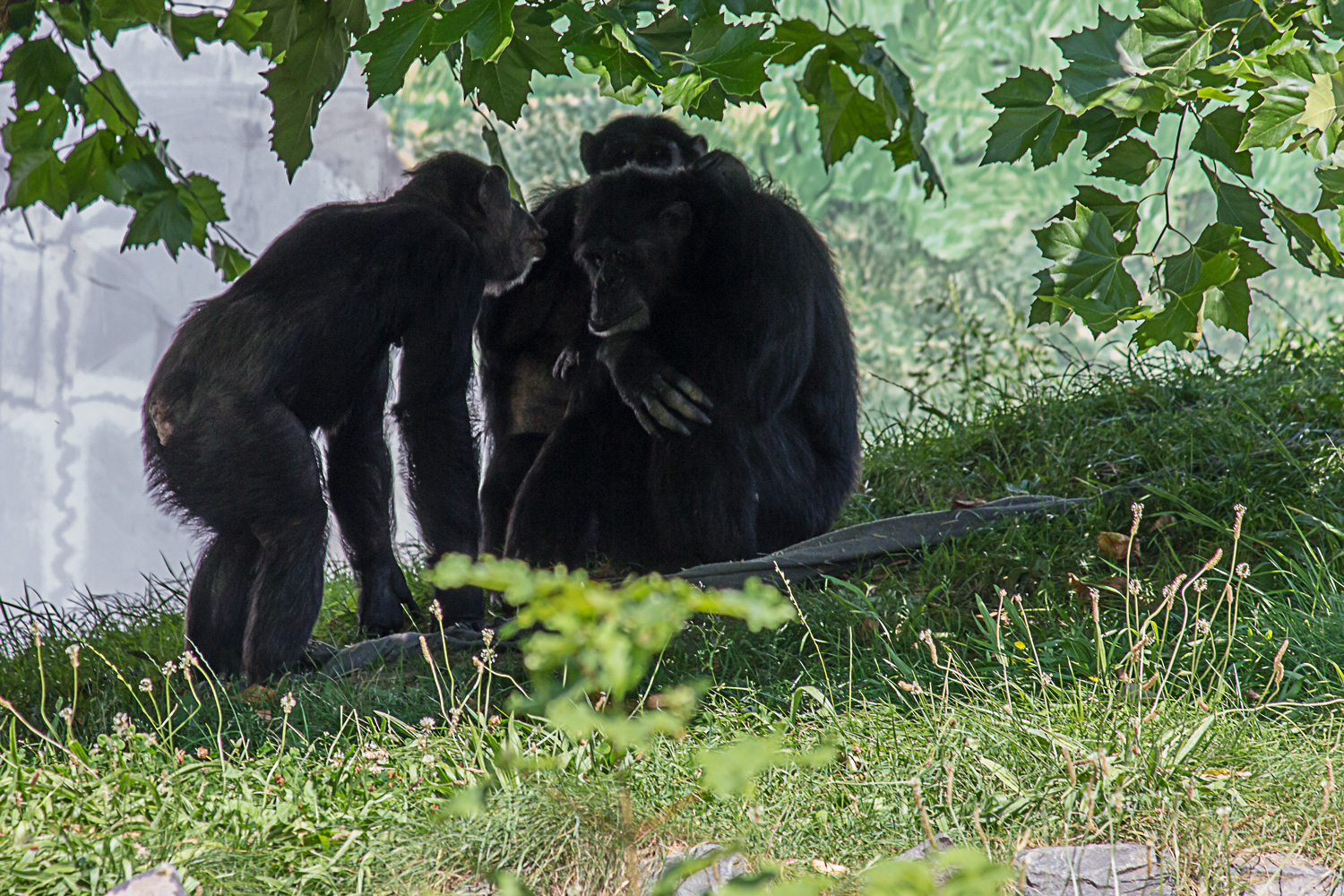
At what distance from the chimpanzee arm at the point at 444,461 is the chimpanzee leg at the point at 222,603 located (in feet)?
1.66

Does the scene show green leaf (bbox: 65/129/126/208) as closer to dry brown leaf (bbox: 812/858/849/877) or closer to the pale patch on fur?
the pale patch on fur

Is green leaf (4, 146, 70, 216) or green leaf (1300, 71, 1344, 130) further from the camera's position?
green leaf (4, 146, 70, 216)

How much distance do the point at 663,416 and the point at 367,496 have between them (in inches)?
36.8

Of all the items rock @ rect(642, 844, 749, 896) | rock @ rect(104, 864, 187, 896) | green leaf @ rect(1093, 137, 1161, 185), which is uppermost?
green leaf @ rect(1093, 137, 1161, 185)

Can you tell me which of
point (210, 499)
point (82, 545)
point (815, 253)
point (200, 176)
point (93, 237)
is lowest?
point (82, 545)

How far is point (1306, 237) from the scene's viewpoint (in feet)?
7.39

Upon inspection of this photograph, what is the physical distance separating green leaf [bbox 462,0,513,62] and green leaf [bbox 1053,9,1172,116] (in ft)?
3.15

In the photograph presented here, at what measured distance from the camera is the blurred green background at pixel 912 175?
43.3 feet

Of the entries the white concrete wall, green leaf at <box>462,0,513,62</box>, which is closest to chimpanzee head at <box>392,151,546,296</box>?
green leaf at <box>462,0,513,62</box>

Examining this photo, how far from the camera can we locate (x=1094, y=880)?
188 cm

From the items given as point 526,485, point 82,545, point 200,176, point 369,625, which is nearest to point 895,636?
point 526,485

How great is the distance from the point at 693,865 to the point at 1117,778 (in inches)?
45.0

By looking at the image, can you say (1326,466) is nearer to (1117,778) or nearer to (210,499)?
(1117,778)

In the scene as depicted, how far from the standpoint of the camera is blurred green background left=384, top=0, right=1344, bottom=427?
13203mm
